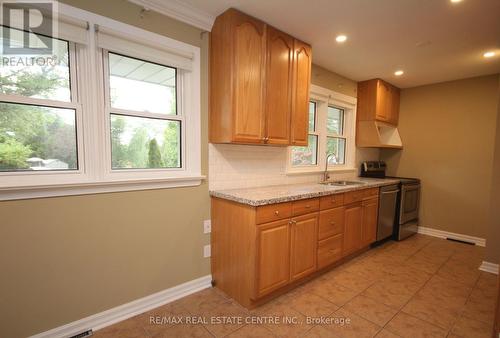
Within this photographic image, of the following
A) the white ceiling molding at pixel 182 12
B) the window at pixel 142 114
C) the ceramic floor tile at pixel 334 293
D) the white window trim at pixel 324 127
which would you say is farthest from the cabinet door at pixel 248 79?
the ceramic floor tile at pixel 334 293

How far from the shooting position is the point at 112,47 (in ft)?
5.84

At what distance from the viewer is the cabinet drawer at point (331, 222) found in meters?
2.51

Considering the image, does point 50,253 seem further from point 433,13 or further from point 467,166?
point 467,166

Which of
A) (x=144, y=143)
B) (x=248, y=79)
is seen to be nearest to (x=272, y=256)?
(x=144, y=143)

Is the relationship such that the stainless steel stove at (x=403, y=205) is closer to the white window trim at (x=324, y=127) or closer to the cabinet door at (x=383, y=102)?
the white window trim at (x=324, y=127)

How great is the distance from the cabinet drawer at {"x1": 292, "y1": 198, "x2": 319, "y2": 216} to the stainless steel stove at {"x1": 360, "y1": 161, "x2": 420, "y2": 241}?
1.56 metres

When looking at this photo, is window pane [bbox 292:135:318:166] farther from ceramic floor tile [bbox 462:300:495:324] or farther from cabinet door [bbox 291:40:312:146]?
ceramic floor tile [bbox 462:300:495:324]

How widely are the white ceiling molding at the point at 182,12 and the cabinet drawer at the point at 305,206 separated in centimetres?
181

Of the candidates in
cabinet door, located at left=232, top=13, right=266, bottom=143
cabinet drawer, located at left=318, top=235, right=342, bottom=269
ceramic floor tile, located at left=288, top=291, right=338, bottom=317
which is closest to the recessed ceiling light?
cabinet door, located at left=232, top=13, right=266, bottom=143

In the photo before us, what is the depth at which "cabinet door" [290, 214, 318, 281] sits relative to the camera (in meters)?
2.22

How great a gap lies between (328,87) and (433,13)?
1.55 meters

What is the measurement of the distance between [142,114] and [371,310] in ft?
8.31

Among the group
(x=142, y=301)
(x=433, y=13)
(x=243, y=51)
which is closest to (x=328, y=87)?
(x=433, y=13)

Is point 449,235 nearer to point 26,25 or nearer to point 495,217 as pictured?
point 495,217
